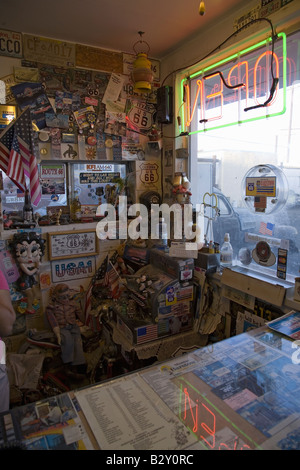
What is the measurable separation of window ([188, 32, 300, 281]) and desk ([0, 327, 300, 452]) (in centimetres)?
95

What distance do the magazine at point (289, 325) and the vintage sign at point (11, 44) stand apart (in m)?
2.96

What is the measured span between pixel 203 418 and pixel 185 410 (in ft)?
0.25

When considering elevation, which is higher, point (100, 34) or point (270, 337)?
point (100, 34)

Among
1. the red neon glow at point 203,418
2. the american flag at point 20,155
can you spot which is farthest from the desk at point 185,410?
the american flag at point 20,155

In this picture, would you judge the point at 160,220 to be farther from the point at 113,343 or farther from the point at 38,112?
the point at 38,112

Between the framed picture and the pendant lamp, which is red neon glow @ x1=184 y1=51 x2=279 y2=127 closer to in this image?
the pendant lamp

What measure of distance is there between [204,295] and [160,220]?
0.82 meters

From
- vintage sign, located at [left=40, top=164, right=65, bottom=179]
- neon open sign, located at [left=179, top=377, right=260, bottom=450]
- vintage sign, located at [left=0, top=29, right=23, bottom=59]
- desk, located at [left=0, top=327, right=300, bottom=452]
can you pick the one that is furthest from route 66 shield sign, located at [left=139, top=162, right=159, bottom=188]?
neon open sign, located at [left=179, top=377, right=260, bottom=450]

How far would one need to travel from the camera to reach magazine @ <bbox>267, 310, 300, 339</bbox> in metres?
1.69

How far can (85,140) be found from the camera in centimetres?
304

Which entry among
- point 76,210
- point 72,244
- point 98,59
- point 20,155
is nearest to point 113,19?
point 98,59

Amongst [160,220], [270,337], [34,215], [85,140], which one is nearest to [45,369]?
[34,215]

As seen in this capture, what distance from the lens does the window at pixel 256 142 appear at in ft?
6.94

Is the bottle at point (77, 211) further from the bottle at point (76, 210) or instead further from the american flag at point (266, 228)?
the american flag at point (266, 228)
